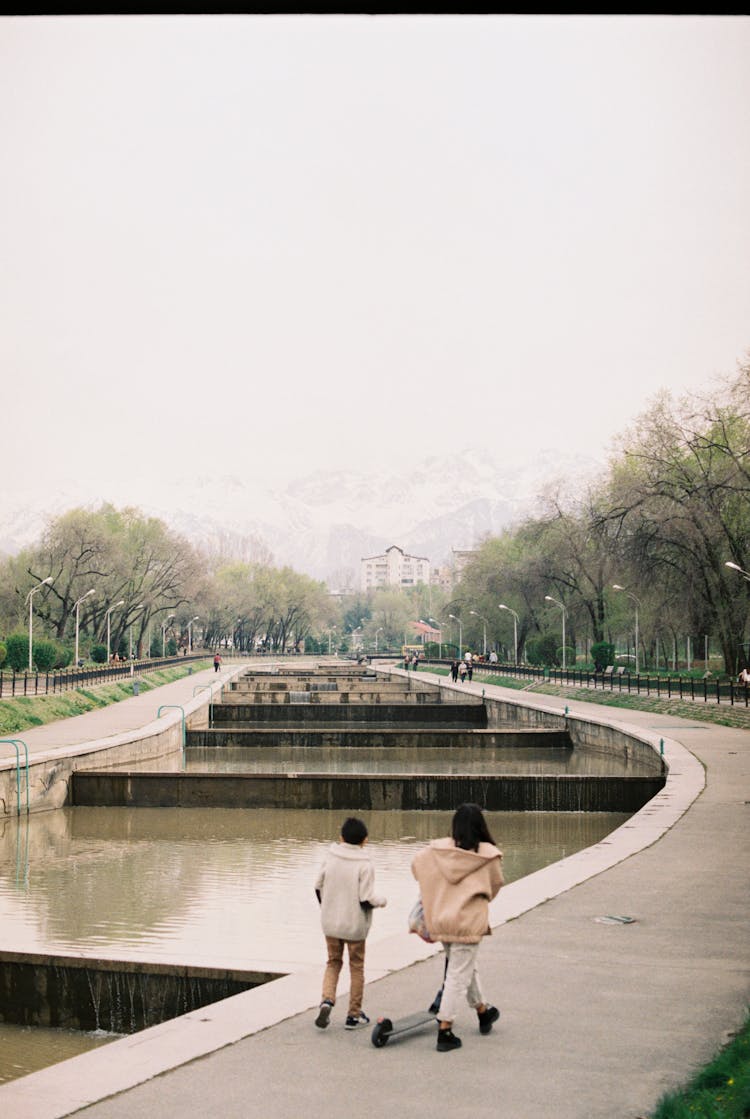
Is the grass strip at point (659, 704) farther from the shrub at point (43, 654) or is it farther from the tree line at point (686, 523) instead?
the shrub at point (43, 654)

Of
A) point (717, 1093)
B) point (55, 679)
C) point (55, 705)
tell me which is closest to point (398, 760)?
point (55, 705)

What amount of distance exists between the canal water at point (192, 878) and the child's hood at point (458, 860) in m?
3.55

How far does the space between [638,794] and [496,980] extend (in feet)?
55.9

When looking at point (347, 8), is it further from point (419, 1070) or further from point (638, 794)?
point (638, 794)

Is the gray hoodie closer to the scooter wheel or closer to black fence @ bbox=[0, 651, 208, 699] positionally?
the scooter wheel

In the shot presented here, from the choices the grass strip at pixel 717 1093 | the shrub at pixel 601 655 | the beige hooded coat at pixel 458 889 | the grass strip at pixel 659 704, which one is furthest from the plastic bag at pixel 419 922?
the shrub at pixel 601 655

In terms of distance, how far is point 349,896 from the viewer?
294 inches

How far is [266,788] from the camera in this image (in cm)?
2627

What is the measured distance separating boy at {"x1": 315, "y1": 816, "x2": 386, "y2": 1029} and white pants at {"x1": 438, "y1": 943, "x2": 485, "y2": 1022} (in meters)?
0.63

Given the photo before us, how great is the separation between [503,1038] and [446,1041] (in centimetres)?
38

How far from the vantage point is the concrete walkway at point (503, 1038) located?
6.04 metres

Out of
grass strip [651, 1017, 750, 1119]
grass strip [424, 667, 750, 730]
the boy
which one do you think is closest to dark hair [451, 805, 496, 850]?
the boy

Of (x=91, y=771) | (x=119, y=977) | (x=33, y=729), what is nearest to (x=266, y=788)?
(x=91, y=771)

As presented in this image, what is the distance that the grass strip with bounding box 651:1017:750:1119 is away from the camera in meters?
5.54
